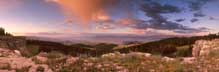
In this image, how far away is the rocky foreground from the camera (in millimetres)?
17764

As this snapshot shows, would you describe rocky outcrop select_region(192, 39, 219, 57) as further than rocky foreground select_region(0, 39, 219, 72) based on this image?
Yes

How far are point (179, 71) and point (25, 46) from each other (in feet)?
43.3

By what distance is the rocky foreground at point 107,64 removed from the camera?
1776 cm

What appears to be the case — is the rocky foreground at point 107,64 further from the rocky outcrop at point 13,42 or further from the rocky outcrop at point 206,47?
the rocky outcrop at point 13,42

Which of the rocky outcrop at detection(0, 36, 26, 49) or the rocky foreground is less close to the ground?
the rocky outcrop at detection(0, 36, 26, 49)

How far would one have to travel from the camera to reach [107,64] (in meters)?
18.4

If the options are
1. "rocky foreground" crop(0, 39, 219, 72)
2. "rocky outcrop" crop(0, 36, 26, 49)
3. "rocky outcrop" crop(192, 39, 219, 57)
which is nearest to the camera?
"rocky foreground" crop(0, 39, 219, 72)

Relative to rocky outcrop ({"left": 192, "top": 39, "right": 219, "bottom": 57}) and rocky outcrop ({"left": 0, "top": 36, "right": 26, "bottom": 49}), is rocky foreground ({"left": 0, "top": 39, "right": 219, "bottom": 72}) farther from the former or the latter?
rocky outcrop ({"left": 0, "top": 36, "right": 26, "bottom": 49})

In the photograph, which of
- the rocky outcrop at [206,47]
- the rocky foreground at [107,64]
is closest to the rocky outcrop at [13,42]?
the rocky foreground at [107,64]

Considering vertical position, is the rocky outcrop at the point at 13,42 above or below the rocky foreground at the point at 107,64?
above

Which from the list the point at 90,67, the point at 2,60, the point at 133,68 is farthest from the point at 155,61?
the point at 2,60

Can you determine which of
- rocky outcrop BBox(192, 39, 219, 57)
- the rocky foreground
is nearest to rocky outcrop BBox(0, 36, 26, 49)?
the rocky foreground

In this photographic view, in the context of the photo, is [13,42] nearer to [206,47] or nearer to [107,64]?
[107,64]

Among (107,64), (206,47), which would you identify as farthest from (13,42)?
(206,47)
